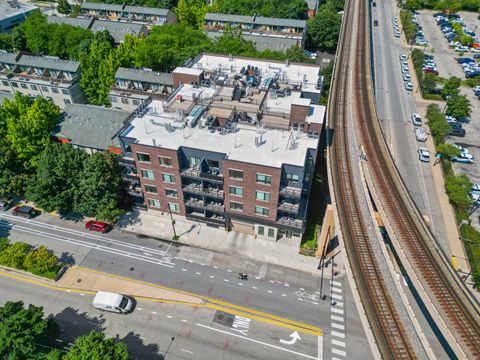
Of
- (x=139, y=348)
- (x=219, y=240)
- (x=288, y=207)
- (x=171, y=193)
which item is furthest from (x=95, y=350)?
(x=288, y=207)

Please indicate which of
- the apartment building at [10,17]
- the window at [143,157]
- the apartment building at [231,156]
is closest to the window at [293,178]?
the apartment building at [231,156]

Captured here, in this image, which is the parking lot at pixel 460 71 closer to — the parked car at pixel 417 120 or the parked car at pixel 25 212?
the parked car at pixel 417 120

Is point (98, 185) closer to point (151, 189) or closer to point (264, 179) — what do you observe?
point (151, 189)

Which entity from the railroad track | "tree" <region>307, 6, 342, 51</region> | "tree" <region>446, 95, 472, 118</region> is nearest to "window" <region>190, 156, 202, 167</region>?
the railroad track

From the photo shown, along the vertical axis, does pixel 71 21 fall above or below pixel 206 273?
above

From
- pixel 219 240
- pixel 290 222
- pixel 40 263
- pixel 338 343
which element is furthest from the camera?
pixel 219 240

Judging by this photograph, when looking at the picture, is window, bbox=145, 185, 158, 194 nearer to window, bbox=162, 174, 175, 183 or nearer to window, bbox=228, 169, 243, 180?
window, bbox=162, 174, 175, 183
